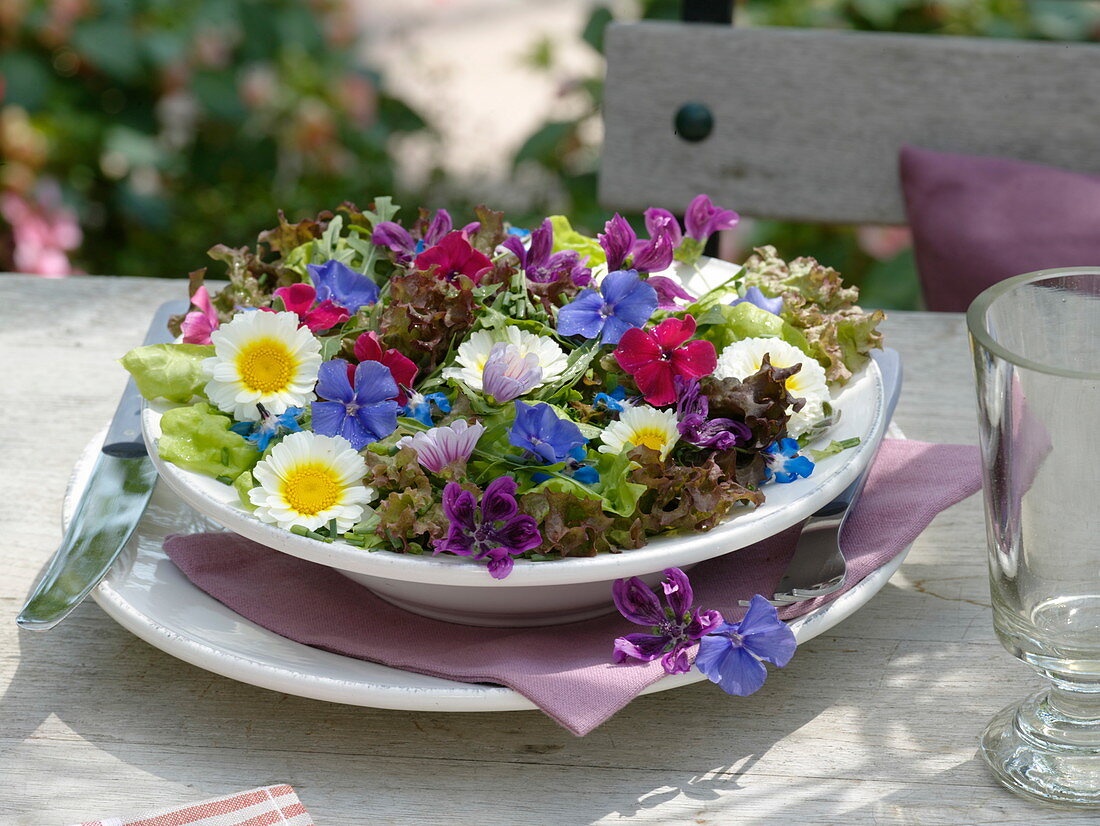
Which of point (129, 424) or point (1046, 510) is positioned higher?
point (1046, 510)

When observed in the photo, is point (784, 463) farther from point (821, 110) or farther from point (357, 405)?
point (821, 110)

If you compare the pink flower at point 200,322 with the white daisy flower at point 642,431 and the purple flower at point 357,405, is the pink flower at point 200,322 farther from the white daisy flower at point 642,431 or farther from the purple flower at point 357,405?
the white daisy flower at point 642,431

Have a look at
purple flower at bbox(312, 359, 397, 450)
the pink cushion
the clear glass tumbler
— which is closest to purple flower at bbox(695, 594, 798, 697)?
the clear glass tumbler

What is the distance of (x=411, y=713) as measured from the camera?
77 centimetres

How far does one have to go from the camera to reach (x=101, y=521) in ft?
2.90

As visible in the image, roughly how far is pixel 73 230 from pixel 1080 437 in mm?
2522

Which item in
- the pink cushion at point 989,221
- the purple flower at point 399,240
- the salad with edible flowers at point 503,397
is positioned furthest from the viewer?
the pink cushion at point 989,221

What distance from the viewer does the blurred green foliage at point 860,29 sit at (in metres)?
2.48

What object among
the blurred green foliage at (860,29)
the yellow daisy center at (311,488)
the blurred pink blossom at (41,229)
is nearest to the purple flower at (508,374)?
the yellow daisy center at (311,488)

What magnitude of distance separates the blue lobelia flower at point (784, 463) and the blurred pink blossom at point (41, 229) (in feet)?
7.29

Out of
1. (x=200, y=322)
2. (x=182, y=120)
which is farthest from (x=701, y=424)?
(x=182, y=120)

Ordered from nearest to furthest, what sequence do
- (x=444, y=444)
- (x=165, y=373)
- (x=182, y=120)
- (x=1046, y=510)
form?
(x=1046, y=510) → (x=444, y=444) → (x=165, y=373) → (x=182, y=120)

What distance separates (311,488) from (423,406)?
0.09m

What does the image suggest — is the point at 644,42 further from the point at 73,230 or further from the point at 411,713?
the point at 73,230
